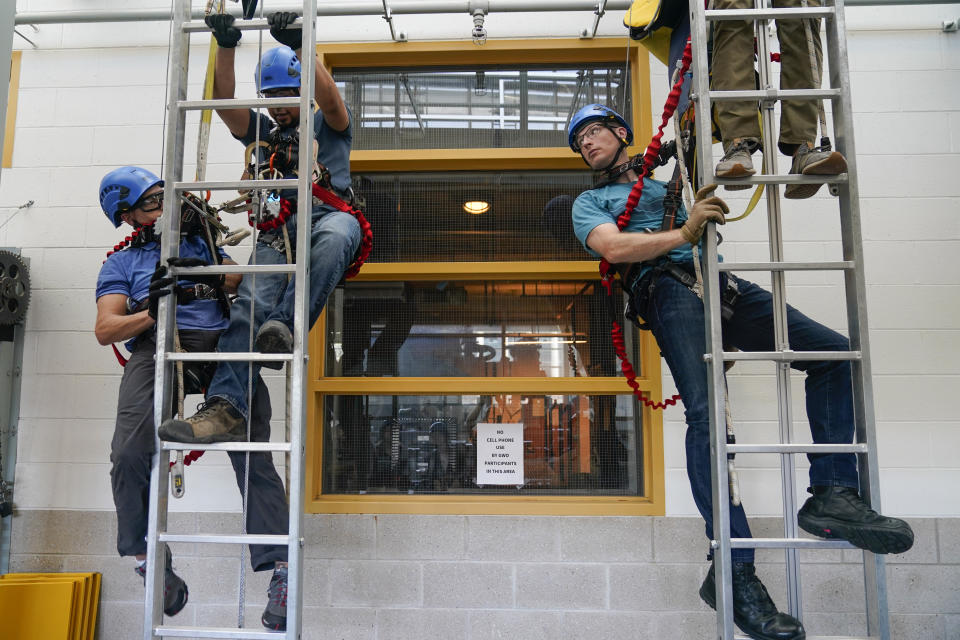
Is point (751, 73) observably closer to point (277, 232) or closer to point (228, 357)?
point (277, 232)

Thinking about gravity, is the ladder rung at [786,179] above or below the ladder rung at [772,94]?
below

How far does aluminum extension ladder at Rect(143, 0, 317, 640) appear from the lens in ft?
7.23

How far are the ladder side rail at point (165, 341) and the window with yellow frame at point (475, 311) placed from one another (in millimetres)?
1272

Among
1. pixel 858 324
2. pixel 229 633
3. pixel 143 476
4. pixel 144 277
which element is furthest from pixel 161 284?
pixel 858 324

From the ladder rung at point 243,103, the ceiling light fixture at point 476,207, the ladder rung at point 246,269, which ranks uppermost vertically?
the ceiling light fixture at point 476,207

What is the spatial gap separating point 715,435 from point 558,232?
1.81 m

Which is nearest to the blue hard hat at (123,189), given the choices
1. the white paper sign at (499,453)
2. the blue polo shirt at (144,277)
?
the blue polo shirt at (144,277)

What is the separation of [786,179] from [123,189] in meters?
2.65

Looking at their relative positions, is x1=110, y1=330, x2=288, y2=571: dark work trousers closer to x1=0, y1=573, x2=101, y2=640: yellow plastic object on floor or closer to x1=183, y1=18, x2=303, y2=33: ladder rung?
x1=0, y1=573, x2=101, y2=640: yellow plastic object on floor

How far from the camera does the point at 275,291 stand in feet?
8.88

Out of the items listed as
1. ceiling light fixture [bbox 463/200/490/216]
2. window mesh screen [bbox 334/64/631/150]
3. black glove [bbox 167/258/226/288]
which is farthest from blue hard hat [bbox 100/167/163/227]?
ceiling light fixture [bbox 463/200/490/216]

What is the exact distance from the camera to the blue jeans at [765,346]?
2.37m

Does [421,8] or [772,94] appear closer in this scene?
[772,94]

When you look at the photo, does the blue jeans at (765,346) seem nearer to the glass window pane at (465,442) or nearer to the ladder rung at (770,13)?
the ladder rung at (770,13)
